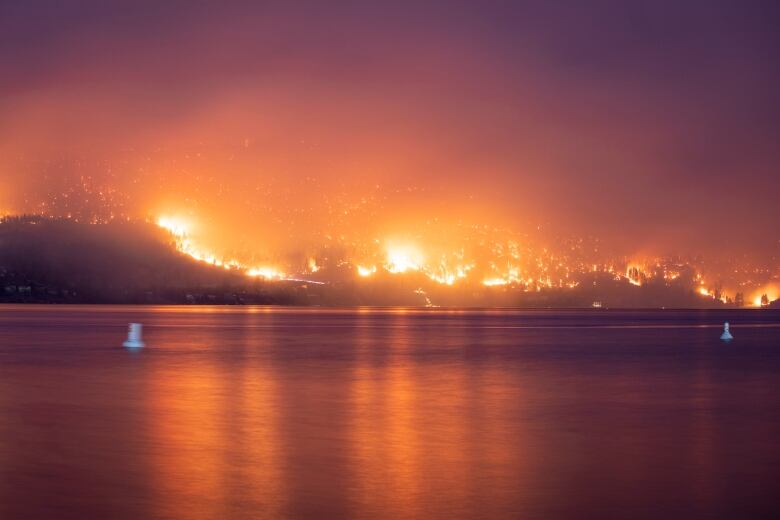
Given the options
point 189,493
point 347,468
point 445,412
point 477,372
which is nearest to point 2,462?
point 189,493

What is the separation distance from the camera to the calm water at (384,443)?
449 inches

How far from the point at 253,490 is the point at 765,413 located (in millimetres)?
12822

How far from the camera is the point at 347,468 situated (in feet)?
44.9

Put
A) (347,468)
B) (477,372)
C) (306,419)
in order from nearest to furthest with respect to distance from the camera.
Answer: (347,468) → (306,419) → (477,372)

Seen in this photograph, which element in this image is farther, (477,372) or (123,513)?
(477,372)

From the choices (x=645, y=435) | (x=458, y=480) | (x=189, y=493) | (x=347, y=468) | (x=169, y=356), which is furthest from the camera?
(x=169, y=356)

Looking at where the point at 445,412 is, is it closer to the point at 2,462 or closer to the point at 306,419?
the point at 306,419

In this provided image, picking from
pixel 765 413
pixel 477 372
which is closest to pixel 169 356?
pixel 477 372

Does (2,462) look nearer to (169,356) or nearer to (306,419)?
(306,419)

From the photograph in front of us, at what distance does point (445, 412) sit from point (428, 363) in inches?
664

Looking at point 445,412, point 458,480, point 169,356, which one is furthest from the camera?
point 169,356

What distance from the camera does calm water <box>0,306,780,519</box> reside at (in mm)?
11406

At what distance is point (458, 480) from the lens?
12.8 m

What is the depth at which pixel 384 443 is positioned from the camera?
53.3 feet
